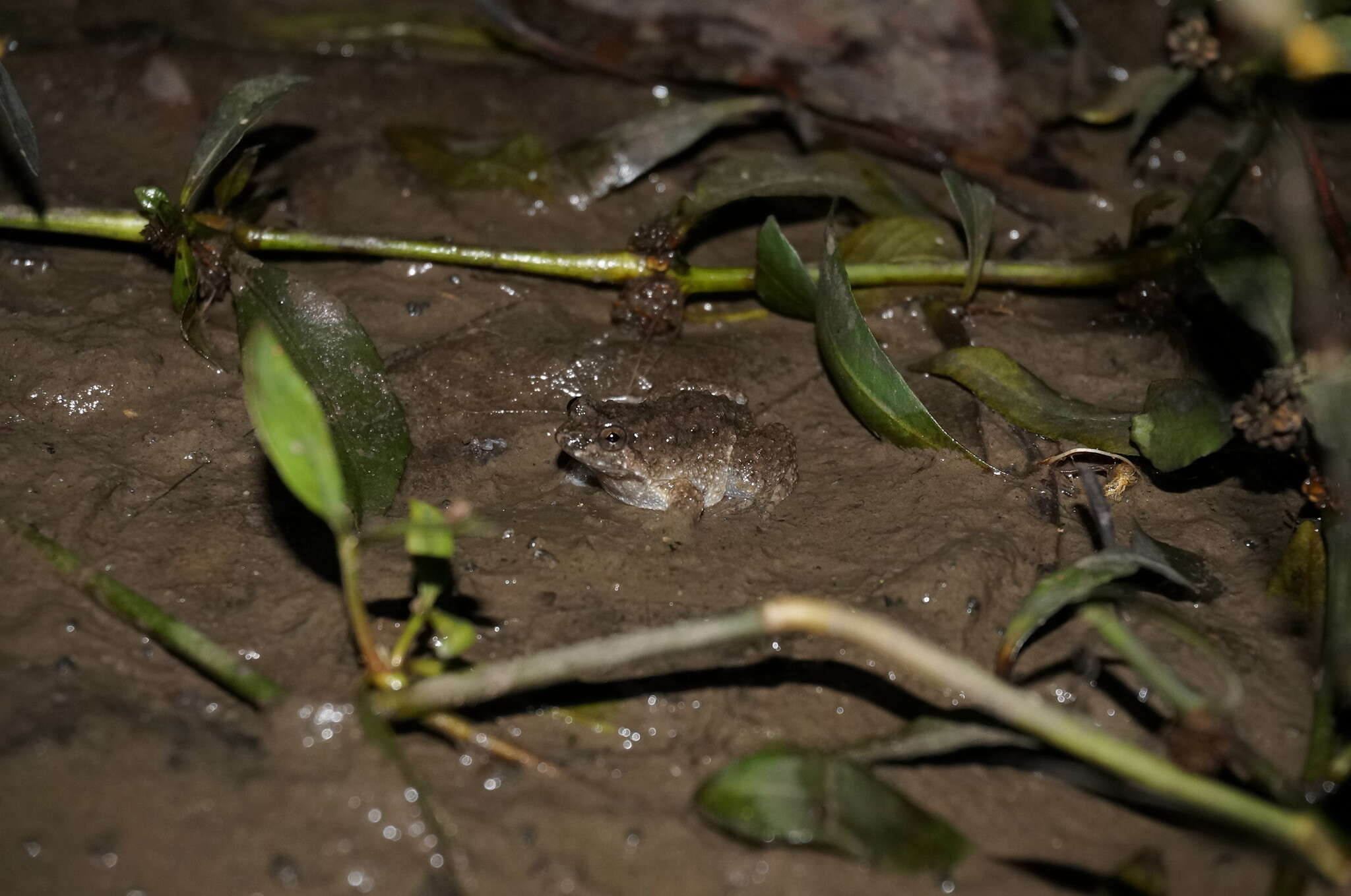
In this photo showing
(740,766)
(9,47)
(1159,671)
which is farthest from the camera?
(9,47)

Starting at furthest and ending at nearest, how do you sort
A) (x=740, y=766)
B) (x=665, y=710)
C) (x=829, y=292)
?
(x=829, y=292)
(x=665, y=710)
(x=740, y=766)

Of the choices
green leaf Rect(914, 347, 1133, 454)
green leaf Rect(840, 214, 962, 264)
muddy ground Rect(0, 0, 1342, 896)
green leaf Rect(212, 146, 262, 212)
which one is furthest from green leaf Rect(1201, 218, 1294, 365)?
green leaf Rect(212, 146, 262, 212)

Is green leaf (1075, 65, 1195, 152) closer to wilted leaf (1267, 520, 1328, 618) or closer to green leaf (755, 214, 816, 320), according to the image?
green leaf (755, 214, 816, 320)

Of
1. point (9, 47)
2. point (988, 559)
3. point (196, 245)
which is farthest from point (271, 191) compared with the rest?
point (988, 559)

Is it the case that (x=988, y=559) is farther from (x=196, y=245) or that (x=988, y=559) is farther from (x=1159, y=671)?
(x=196, y=245)

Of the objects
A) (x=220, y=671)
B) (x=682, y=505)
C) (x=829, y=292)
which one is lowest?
(x=682, y=505)

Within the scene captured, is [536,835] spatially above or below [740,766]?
below
